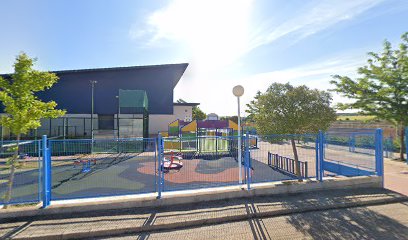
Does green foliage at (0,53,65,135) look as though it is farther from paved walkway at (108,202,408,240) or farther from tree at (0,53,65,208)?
paved walkway at (108,202,408,240)

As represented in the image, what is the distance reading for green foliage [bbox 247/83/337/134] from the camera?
877 centimetres

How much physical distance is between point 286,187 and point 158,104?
26166 mm

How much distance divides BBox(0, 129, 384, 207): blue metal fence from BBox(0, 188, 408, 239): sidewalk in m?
0.81

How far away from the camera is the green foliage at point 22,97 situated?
21.9 feet

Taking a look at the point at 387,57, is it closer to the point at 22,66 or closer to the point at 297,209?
the point at 297,209

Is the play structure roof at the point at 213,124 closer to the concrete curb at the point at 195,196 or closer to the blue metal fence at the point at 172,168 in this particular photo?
the blue metal fence at the point at 172,168

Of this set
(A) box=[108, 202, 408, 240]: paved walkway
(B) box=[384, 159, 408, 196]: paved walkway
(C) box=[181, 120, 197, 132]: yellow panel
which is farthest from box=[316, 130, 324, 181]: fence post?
(C) box=[181, 120, 197, 132]: yellow panel

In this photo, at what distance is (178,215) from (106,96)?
28076 millimetres

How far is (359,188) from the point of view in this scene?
28.2 feet

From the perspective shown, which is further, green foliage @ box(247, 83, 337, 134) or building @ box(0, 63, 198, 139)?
building @ box(0, 63, 198, 139)

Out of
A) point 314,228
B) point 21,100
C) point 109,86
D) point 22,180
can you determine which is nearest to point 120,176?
point 22,180

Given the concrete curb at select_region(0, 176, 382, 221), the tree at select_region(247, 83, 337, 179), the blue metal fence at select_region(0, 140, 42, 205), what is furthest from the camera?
the blue metal fence at select_region(0, 140, 42, 205)

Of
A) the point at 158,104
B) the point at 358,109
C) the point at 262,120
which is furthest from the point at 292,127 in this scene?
the point at 158,104

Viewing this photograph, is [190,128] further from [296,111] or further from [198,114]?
[198,114]
